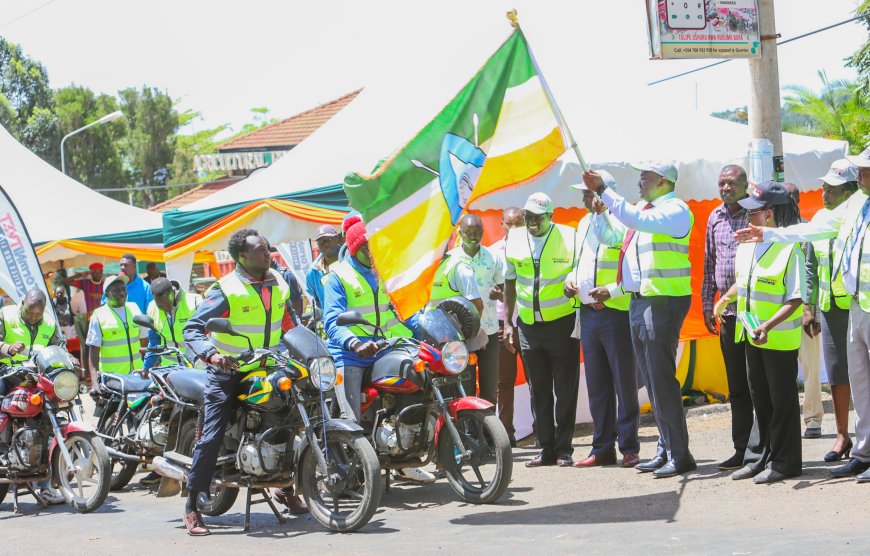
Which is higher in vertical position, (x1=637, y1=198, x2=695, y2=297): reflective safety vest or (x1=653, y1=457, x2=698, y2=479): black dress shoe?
(x1=637, y1=198, x2=695, y2=297): reflective safety vest

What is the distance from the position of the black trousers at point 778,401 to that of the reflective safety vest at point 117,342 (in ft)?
21.5

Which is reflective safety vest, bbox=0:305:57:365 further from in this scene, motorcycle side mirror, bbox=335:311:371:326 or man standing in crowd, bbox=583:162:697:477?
man standing in crowd, bbox=583:162:697:477

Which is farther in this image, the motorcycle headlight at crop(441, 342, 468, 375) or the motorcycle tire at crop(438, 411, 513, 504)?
the motorcycle headlight at crop(441, 342, 468, 375)

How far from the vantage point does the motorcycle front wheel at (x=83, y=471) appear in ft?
30.0

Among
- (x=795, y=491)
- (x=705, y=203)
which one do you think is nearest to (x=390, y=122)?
(x=705, y=203)

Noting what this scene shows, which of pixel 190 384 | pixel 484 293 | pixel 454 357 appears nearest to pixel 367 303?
pixel 454 357

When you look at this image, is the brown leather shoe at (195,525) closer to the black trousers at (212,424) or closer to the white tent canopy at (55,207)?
the black trousers at (212,424)

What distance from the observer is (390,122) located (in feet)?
45.5

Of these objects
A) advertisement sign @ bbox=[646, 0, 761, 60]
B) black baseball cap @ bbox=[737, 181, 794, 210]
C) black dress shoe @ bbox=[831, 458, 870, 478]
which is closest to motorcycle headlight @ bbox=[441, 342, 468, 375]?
black baseball cap @ bbox=[737, 181, 794, 210]

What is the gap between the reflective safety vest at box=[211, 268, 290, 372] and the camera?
25.2ft

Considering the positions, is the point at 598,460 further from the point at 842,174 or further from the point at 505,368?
the point at 842,174

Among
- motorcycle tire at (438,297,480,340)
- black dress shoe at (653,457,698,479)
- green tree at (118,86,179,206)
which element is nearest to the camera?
motorcycle tire at (438,297,480,340)

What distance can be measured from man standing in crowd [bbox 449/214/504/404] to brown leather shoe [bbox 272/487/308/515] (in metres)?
2.32

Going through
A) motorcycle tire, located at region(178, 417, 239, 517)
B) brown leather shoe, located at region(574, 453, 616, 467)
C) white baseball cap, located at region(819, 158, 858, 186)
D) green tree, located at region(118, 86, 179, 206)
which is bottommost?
brown leather shoe, located at region(574, 453, 616, 467)
